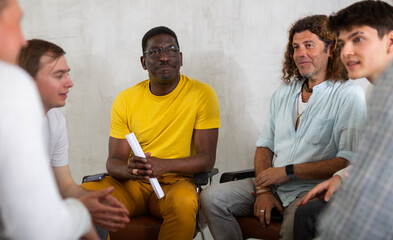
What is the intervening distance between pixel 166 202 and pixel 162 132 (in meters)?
0.54

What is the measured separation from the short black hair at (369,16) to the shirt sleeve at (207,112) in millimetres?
1023

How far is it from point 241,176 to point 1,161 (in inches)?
81.4

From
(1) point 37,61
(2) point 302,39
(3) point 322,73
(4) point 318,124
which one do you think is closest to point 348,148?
(4) point 318,124

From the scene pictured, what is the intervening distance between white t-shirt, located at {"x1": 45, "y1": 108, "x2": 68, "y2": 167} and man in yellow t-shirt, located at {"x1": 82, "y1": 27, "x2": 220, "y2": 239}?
55 centimetres

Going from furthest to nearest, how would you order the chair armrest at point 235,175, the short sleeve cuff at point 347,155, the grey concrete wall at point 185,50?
the grey concrete wall at point 185,50 → the chair armrest at point 235,175 → the short sleeve cuff at point 347,155

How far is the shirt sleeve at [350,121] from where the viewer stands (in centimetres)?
231

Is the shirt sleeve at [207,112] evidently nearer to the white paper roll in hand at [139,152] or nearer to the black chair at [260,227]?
the white paper roll in hand at [139,152]

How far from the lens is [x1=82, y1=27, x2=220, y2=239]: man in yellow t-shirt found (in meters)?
2.68

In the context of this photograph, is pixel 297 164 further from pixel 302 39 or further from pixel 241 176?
pixel 302 39

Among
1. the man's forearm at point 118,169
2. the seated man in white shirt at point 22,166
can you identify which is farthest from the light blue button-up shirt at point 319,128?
the seated man in white shirt at point 22,166

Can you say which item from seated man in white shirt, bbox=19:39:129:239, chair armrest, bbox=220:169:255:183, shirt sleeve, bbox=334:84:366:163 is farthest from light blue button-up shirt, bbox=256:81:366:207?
seated man in white shirt, bbox=19:39:129:239

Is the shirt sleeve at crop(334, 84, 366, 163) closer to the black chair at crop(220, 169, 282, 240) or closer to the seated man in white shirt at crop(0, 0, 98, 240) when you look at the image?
the black chair at crop(220, 169, 282, 240)

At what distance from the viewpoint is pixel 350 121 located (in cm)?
235

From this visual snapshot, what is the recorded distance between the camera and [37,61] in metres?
2.11
